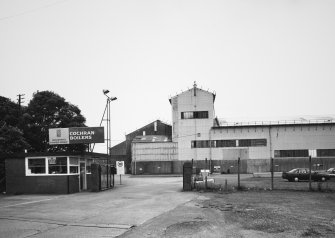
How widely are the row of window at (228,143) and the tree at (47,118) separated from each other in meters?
23.2

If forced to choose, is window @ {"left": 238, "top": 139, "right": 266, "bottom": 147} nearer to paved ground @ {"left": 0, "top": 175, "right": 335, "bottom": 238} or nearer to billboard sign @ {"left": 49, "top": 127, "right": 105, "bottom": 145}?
billboard sign @ {"left": 49, "top": 127, "right": 105, "bottom": 145}

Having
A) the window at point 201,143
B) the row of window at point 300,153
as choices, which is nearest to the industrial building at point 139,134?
the window at point 201,143

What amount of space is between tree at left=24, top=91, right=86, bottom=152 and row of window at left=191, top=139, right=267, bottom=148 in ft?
76.1

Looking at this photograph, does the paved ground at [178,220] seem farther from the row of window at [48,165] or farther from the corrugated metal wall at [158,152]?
the corrugated metal wall at [158,152]

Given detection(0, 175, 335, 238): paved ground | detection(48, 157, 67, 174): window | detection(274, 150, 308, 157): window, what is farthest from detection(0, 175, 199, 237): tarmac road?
detection(274, 150, 308, 157): window

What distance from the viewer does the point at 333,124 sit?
60.2 meters

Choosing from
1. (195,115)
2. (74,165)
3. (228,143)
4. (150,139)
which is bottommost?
(74,165)

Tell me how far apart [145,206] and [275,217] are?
6.14m

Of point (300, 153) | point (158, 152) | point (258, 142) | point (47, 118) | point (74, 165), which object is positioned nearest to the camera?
point (74, 165)

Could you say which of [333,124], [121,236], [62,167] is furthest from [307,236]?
[333,124]

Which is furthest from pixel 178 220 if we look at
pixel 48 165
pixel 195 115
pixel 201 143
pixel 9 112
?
pixel 195 115

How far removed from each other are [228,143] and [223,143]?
0.90m

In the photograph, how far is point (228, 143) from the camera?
61594 millimetres

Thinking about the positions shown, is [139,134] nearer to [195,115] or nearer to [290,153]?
[195,115]
